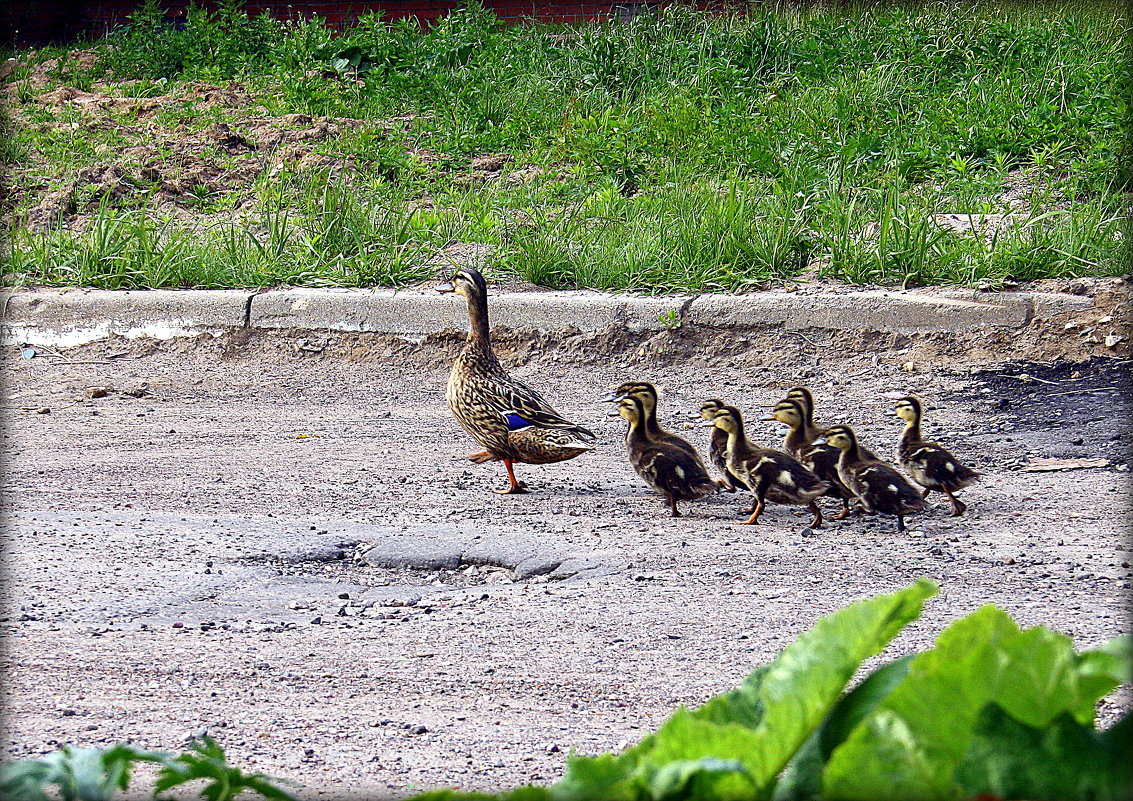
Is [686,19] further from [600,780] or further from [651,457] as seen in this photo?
[600,780]

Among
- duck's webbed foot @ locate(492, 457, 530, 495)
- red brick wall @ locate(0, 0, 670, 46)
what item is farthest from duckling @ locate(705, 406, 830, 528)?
red brick wall @ locate(0, 0, 670, 46)

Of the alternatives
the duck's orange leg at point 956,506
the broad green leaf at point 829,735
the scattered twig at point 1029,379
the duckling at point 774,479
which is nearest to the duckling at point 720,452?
the duckling at point 774,479

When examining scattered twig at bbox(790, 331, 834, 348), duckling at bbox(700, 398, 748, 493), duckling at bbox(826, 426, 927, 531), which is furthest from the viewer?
scattered twig at bbox(790, 331, 834, 348)

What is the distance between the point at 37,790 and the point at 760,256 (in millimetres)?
7293

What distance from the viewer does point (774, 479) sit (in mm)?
4902

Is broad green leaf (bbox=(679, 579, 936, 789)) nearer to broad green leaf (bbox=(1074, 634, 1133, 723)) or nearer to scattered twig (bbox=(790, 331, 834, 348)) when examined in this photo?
broad green leaf (bbox=(1074, 634, 1133, 723))

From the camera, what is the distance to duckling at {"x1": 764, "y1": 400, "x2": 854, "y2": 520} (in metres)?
4.93

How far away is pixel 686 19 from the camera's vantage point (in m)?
12.6

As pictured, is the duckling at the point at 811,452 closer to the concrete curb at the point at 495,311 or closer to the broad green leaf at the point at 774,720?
the concrete curb at the point at 495,311

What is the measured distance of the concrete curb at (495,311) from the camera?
7.13 m

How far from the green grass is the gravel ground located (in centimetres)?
103

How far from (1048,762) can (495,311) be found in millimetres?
7127

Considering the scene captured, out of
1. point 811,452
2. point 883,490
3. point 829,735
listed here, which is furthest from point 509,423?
point 829,735

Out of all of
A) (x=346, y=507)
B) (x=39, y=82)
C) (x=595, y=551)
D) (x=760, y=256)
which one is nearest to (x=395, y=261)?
(x=760, y=256)
